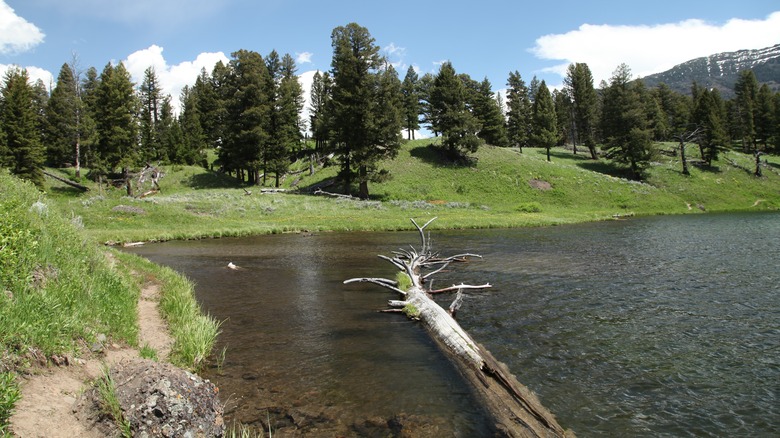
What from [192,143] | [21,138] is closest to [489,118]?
[192,143]

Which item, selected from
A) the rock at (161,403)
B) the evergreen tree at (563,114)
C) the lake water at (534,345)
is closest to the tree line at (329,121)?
the evergreen tree at (563,114)

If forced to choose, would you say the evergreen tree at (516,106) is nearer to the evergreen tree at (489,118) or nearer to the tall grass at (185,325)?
the evergreen tree at (489,118)

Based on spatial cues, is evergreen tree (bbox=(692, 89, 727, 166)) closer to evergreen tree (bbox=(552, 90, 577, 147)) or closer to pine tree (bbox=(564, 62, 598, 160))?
pine tree (bbox=(564, 62, 598, 160))

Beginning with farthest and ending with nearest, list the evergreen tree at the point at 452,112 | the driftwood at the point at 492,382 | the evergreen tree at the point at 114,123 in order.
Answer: the evergreen tree at the point at 452,112 < the evergreen tree at the point at 114,123 < the driftwood at the point at 492,382

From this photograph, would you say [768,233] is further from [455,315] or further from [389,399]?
[389,399]

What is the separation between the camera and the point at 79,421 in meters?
5.17

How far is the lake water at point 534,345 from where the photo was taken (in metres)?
6.79

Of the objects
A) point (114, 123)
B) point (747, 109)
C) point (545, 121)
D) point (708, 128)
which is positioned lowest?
point (708, 128)

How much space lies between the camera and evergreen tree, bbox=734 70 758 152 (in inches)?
3497

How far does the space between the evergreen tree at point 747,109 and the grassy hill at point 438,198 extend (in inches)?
552

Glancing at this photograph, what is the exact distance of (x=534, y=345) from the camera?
388 inches

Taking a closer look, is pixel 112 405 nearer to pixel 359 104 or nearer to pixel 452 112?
pixel 359 104

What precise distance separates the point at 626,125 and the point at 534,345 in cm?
6782

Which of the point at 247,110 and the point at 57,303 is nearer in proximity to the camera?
the point at 57,303
